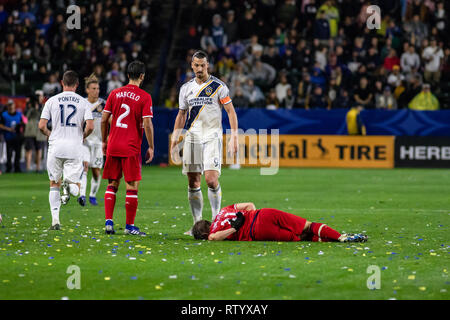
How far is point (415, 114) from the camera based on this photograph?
27594mm

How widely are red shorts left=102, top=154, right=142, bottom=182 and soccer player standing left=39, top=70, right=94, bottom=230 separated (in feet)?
2.27

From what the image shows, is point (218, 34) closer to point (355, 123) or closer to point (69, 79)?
point (355, 123)

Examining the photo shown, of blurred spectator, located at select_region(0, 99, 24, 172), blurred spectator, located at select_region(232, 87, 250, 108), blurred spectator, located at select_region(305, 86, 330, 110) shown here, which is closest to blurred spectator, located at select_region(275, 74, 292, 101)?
blurred spectator, located at select_region(305, 86, 330, 110)

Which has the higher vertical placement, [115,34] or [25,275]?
[115,34]

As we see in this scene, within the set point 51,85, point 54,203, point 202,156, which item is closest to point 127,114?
point 202,156

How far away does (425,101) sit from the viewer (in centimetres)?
2823

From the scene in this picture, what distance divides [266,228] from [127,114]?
2.44 meters

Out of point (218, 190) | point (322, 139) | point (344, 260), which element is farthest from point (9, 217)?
point (322, 139)

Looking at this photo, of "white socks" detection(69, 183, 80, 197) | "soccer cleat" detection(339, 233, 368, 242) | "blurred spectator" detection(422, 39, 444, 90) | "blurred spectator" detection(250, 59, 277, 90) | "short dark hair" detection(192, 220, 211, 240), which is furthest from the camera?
"blurred spectator" detection(250, 59, 277, 90)

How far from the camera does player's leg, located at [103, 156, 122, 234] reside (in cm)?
1064

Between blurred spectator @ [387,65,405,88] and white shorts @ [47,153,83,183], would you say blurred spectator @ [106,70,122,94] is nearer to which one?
blurred spectator @ [387,65,405,88]

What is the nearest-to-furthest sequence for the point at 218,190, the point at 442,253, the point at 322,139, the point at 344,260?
the point at 344,260 < the point at 442,253 < the point at 218,190 < the point at 322,139
